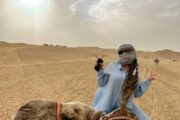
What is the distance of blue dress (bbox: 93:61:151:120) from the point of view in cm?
556

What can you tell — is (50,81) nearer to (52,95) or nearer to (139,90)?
(52,95)

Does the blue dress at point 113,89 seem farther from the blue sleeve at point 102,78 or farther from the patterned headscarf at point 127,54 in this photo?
the patterned headscarf at point 127,54

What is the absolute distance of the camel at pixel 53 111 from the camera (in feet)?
10.5

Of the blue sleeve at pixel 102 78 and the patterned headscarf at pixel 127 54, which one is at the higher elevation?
the patterned headscarf at pixel 127 54

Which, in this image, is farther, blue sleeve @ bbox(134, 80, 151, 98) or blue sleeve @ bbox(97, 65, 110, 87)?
blue sleeve @ bbox(134, 80, 151, 98)

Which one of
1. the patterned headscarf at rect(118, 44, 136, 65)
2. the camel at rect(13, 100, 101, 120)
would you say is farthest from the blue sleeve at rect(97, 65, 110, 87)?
the camel at rect(13, 100, 101, 120)

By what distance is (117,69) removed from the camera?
5.62 metres

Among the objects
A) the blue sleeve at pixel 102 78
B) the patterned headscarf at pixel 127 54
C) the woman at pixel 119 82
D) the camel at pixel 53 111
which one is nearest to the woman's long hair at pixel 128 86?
the woman at pixel 119 82

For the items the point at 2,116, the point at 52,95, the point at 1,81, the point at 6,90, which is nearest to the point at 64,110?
the point at 2,116

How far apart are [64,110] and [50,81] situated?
79.8 ft

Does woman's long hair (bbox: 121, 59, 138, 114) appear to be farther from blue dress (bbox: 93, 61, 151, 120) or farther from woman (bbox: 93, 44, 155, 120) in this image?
blue dress (bbox: 93, 61, 151, 120)

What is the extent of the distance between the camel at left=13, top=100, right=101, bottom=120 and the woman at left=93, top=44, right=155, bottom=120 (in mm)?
1872

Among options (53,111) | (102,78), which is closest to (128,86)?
(102,78)

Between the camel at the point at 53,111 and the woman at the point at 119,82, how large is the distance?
1.87 metres
